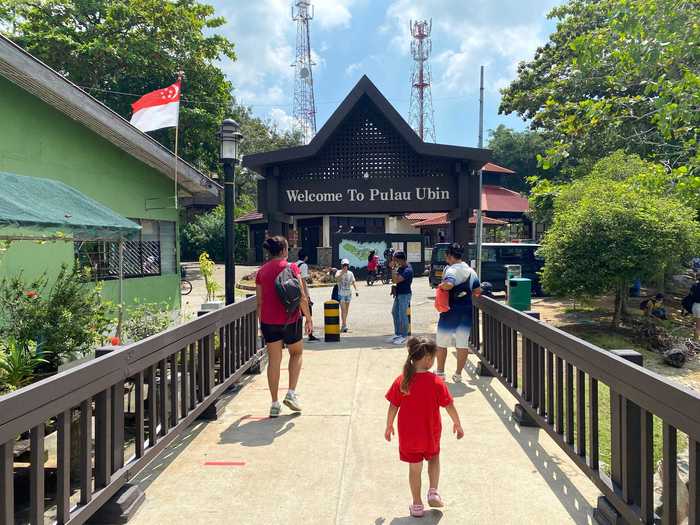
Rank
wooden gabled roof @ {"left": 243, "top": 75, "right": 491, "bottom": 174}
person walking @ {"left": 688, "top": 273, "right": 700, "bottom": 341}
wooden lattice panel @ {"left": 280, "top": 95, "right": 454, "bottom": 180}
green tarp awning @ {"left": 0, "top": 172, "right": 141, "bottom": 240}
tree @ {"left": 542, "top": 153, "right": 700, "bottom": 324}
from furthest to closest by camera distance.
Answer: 1. person walking @ {"left": 688, "top": 273, "right": 700, "bottom": 341}
2. tree @ {"left": 542, "top": 153, "right": 700, "bottom": 324}
3. wooden lattice panel @ {"left": 280, "top": 95, "right": 454, "bottom": 180}
4. wooden gabled roof @ {"left": 243, "top": 75, "right": 491, "bottom": 174}
5. green tarp awning @ {"left": 0, "top": 172, "right": 141, "bottom": 240}

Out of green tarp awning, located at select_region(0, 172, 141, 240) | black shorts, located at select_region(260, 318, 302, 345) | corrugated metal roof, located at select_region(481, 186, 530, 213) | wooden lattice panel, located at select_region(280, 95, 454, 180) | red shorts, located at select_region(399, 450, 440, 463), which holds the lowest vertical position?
red shorts, located at select_region(399, 450, 440, 463)

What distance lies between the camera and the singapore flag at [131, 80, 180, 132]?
1052 cm

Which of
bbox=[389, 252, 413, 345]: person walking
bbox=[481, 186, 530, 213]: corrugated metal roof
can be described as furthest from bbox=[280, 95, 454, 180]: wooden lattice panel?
bbox=[481, 186, 530, 213]: corrugated metal roof

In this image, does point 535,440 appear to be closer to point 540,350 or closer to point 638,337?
point 540,350

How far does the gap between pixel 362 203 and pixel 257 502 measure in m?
7.20

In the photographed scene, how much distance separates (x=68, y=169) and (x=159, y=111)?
7.23 ft

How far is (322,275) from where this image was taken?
2588cm

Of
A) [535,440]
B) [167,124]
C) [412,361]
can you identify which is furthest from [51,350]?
[167,124]

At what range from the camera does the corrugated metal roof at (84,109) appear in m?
A: 7.65

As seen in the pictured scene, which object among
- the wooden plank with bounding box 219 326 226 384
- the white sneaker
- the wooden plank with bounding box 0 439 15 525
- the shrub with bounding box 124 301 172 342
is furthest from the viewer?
the shrub with bounding box 124 301 172 342

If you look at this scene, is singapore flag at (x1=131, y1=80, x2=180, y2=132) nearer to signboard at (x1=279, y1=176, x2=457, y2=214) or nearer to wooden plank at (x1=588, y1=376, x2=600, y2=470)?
signboard at (x1=279, y1=176, x2=457, y2=214)

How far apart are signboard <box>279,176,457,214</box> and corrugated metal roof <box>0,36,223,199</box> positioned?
269 centimetres

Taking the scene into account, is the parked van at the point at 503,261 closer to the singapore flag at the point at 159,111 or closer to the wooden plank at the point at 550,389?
the singapore flag at the point at 159,111

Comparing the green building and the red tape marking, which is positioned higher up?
the green building
